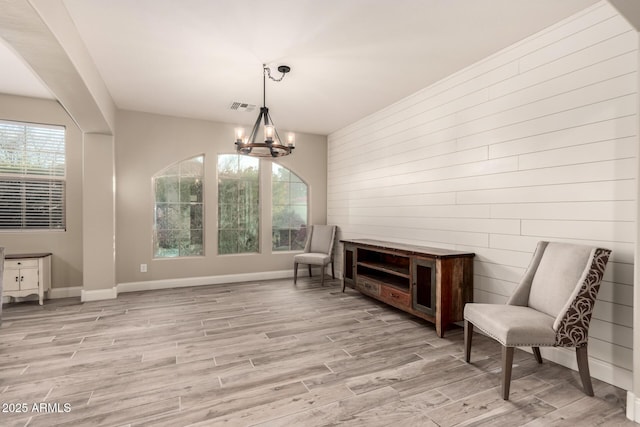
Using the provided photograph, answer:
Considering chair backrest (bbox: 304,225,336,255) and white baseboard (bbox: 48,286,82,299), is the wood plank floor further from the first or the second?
chair backrest (bbox: 304,225,336,255)

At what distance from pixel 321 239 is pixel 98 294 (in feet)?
11.3

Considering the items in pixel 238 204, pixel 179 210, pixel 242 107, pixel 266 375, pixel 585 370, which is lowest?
pixel 266 375

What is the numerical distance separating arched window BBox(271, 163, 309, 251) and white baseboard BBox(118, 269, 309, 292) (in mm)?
481

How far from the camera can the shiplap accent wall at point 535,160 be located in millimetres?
2219

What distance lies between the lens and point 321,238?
5.77 metres


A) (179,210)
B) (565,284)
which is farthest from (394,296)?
(179,210)

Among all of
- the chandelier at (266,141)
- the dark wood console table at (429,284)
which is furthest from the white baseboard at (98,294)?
the dark wood console table at (429,284)


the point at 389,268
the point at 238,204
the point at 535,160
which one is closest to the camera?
the point at 535,160

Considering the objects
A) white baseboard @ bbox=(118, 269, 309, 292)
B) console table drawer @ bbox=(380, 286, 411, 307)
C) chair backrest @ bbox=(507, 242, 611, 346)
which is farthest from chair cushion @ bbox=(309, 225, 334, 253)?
chair backrest @ bbox=(507, 242, 611, 346)

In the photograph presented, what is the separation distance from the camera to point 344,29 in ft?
8.81

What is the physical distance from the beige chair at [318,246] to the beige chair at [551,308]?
3.12 metres

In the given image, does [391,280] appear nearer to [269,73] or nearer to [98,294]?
[269,73]

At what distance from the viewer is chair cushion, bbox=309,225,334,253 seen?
18.7ft

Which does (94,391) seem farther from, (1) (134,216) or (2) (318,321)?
(1) (134,216)
